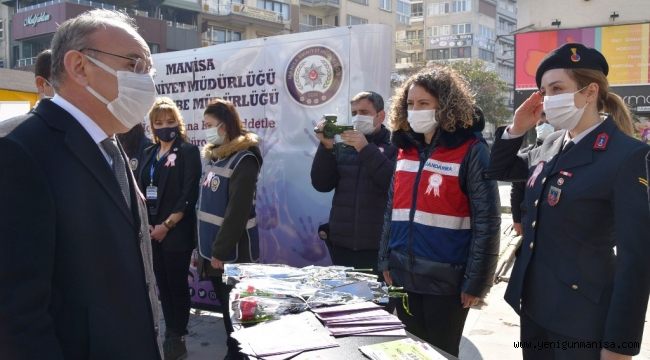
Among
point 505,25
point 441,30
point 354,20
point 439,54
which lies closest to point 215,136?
point 354,20

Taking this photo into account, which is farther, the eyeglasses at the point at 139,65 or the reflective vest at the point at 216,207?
the reflective vest at the point at 216,207

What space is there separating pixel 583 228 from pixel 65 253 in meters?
1.86

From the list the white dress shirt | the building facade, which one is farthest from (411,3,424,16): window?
the white dress shirt

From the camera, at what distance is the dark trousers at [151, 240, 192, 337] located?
13.1 feet

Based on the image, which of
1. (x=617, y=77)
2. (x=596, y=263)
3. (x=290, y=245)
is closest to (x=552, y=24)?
(x=617, y=77)

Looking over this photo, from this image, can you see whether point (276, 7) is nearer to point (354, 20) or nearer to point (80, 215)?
point (354, 20)

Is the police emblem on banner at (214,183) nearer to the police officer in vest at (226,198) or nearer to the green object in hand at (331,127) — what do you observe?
the police officer in vest at (226,198)

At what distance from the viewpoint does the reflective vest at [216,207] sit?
3709mm

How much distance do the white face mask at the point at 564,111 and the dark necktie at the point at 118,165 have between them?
5.83 ft

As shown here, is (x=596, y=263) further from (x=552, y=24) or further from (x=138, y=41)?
(x=552, y=24)

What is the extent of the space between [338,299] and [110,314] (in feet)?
2.93

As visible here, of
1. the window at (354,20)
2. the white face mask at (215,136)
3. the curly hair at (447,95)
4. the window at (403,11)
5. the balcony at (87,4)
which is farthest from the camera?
the window at (403,11)

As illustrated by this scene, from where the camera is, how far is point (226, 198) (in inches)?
147

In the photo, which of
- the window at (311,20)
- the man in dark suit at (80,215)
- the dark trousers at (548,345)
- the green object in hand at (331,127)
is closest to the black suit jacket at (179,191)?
the green object in hand at (331,127)
